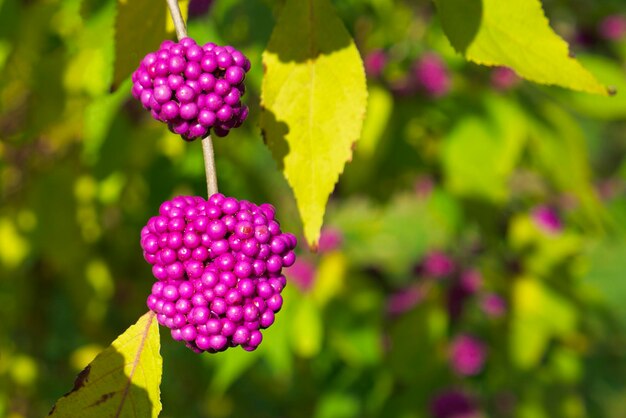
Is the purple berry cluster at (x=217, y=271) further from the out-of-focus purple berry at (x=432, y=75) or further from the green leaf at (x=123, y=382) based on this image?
the out-of-focus purple berry at (x=432, y=75)

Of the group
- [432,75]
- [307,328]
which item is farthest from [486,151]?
[307,328]

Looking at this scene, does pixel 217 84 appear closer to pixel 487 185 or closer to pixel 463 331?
pixel 487 185

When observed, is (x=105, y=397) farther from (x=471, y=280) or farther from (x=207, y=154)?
(x=471, y=280)

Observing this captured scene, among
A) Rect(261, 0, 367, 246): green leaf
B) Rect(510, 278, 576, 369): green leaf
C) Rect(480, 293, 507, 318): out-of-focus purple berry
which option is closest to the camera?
Rect(261, 0, 367, 246): green leaf

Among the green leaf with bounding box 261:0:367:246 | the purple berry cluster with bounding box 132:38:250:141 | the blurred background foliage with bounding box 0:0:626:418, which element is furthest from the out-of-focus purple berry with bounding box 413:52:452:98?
the purple berry cluster with bounding box 132:38:250:141

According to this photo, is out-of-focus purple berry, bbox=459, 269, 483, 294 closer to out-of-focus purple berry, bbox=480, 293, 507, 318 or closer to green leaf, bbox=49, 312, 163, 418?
out-of-focus purple berry, bbox=480, 293, 507, 318

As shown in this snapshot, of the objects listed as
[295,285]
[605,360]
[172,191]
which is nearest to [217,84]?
[172,191]
